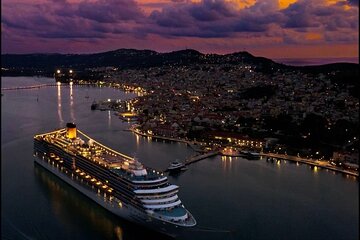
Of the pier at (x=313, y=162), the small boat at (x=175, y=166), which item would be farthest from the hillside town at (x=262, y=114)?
the small boat at (x=175, y=166)

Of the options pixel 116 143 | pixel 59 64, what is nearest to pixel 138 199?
pixel 116 143

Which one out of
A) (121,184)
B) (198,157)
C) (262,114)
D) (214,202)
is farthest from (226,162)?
(262,114)

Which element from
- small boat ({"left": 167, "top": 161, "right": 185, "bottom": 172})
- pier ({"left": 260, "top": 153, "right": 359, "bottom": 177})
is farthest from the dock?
pier ({"left": 260, "top": 153, "right": 359, "bottom": 177})

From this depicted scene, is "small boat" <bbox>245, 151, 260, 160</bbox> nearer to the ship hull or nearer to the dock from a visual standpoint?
the dock

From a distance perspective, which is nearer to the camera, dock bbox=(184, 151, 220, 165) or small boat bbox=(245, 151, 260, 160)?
dock bbox=(184, 151, 220, 165)

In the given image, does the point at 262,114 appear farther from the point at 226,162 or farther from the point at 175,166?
the point at 175,166
